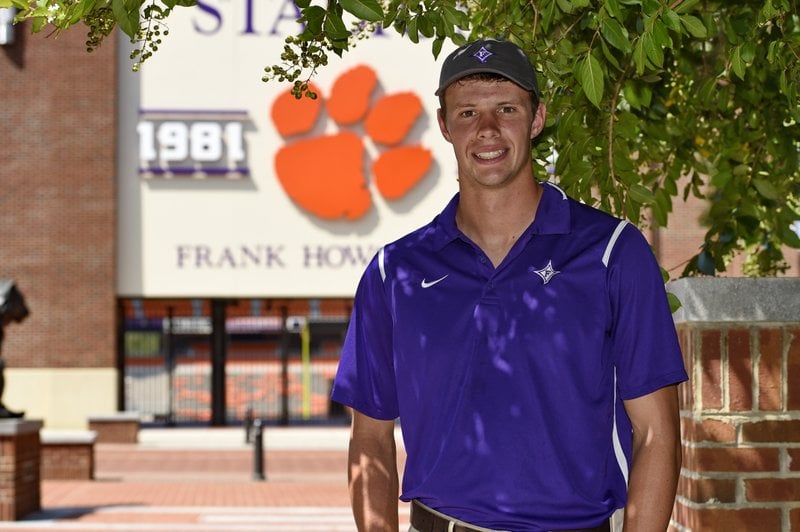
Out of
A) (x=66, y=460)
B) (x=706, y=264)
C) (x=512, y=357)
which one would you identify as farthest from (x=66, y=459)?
(x=512, y=357)

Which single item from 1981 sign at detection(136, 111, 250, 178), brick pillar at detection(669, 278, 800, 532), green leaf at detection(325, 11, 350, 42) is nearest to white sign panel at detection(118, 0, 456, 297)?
1981 sign at detection(136, 111, 250, 178)

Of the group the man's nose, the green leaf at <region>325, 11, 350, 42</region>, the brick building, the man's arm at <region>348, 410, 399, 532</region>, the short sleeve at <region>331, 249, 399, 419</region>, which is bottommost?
the man's arm at <region>348, 410, 399, 532</region>

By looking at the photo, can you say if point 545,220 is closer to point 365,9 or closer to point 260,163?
point 365,9

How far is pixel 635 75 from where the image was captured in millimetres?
5559

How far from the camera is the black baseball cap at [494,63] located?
3.27 m

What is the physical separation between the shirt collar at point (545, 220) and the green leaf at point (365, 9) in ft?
2.47

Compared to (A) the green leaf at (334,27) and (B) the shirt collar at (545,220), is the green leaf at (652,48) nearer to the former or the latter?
(B) the shirt collar at (545,220)

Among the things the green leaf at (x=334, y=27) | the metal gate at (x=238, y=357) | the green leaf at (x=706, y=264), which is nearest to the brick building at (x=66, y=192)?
the metal gate at (x=238, y=357)

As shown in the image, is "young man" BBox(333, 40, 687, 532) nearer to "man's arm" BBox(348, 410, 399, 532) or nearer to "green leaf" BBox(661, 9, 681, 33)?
"man's arm" BBox(348, 410, 399, 532)

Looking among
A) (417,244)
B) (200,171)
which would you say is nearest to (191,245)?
(200,171)

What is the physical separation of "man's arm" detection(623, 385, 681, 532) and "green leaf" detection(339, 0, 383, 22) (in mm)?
1453

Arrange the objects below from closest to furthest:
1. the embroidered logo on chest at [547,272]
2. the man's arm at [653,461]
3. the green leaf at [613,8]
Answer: the man's arm at [653,461], the embroidered logo on chest at [547,272], the green leaf at [613,8]

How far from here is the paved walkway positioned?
15.8m

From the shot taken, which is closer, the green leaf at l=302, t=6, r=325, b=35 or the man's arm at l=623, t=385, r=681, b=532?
the man's arm at l=623, t=385, r=681, b=532
